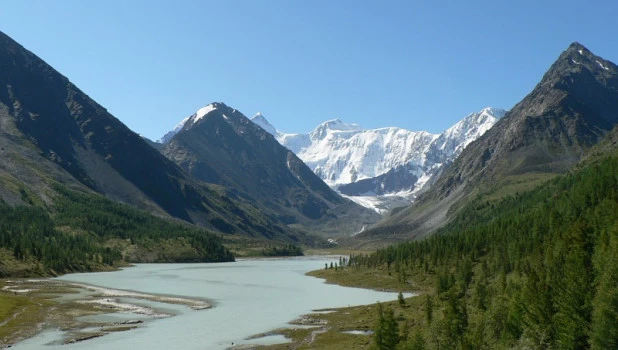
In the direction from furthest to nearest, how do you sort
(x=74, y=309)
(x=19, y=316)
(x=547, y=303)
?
(x=74, y=309) < (x=19, y=316) < (x=547, y=303)

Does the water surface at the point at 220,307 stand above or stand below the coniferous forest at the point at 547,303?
below

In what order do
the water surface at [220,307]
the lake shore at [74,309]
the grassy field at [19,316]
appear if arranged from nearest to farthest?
the water surface at [220,307] → the grassy field at [19,316] → the lake shore at [74,309]

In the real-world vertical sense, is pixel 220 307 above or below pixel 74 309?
below

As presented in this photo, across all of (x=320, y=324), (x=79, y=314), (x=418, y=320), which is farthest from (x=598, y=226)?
(x=79, y=314)

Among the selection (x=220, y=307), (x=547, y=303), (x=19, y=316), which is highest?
(x=547, y=303)

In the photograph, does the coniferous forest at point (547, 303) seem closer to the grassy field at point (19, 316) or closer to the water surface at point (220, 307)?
the water surface at point (220, 307)

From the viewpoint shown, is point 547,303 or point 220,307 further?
point 220,307

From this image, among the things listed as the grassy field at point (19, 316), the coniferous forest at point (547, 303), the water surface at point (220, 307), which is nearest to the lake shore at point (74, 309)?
the grassy field at point (19, 316)

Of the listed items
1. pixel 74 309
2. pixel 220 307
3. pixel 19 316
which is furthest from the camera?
pixel 220 307

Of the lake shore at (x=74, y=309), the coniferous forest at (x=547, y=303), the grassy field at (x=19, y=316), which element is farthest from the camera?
the lake shore at (x=74, y=309)

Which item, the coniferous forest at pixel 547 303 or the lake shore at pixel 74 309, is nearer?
the coniferous forest at pixel 547 303

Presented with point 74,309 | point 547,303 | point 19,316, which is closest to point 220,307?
point 74,309

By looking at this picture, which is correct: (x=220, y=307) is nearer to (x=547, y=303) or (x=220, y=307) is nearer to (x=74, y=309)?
(x=74, y=309)
